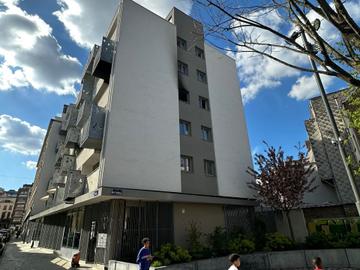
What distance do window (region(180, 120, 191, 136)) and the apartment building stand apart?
0.09 meters

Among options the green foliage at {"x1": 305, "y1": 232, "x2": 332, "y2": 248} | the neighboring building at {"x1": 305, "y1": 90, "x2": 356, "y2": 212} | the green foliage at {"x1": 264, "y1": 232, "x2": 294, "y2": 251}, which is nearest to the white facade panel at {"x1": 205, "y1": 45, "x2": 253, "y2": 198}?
the green foliage at {"x1": 264, "y1": 232, "x2": 294, "y2": 251}

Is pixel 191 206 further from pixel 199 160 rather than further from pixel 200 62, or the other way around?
pixel 200 62

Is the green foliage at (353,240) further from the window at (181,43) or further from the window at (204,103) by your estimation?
the window at (181,43)

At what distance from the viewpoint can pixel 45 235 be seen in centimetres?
2828

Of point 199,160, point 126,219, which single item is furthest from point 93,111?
point 199,160

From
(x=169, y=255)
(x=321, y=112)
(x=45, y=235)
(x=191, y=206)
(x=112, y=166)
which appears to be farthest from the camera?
(x=45, y=235)

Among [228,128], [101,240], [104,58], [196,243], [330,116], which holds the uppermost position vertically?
[104,58]

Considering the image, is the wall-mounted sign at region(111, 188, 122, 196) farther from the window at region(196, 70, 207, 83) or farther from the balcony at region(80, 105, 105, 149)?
the window at region(196, 70, 207, 83)

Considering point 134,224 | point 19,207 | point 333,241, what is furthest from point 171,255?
point 19,207

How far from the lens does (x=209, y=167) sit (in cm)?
1680

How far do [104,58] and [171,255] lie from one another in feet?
39.3

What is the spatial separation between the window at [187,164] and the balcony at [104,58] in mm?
7920

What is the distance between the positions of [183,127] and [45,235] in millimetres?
24178

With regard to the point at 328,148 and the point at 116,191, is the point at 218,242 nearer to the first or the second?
the point at 116,191
